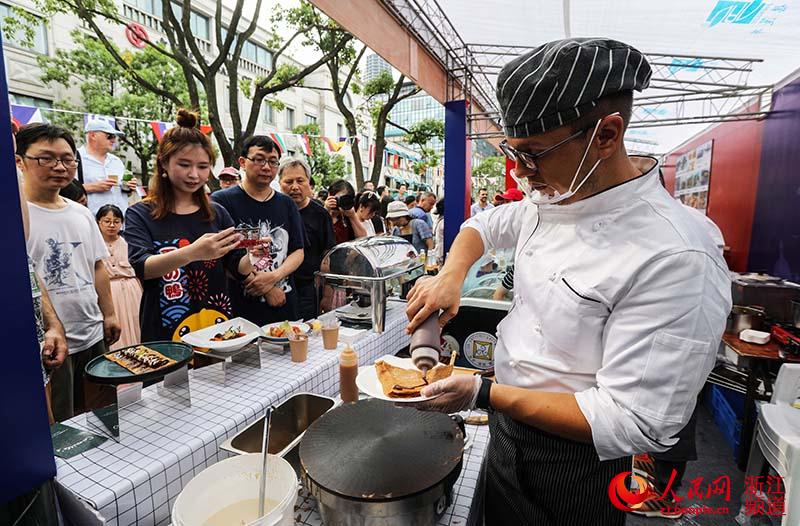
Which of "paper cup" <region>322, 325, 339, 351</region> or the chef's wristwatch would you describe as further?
"paper cup" <region>322, 325, 339, 351</region>

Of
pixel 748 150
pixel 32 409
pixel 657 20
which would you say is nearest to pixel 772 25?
pixel 657 20

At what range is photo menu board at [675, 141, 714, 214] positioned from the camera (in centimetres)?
734

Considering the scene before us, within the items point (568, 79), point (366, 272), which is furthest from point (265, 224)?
point (568, 79)

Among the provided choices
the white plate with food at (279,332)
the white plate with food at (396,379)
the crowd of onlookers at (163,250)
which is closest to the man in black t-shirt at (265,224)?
the crowd of onlookers at (163,250)

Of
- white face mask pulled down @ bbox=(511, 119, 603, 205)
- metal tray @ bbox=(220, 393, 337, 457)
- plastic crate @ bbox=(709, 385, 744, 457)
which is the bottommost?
plastic crate @ bbox=(709, 385, 744, 457)

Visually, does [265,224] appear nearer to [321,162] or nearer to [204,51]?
[321,162]

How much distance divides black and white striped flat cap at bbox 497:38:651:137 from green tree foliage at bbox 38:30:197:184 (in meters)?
16.5

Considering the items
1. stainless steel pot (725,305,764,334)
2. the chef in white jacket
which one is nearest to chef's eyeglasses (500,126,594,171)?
the chef in white jacket

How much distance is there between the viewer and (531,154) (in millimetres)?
1251

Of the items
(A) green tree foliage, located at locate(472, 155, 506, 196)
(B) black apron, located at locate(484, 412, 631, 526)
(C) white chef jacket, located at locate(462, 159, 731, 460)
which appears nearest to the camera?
(C) white chef jacket, located at locate(462, 159, 731, 460)

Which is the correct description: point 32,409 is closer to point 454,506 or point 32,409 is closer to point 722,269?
point 454,506

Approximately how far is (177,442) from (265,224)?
76.0 inches

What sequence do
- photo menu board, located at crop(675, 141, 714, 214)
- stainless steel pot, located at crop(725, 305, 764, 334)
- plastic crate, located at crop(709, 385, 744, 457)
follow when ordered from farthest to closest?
photo menu board, located at crop(675, 141, 714, 214) → plastic crate, located at crop(709, 385, 744, 457) → stainless steel pot, located at crop(725, 305, 764, 334)

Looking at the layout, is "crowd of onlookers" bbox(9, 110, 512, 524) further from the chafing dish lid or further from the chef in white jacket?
the chef in white jacket
